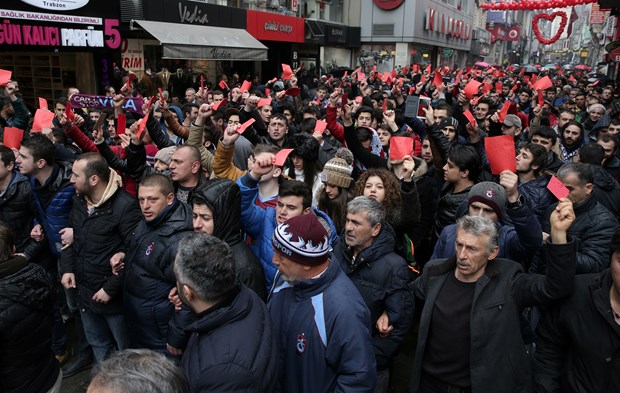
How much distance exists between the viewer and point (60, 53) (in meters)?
12.6

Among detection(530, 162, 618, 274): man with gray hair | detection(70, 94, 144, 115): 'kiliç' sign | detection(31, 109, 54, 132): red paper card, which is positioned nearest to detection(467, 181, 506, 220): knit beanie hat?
detection(530, 162, 618, 274): man with gray hair

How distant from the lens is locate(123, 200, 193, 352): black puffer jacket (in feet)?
10.4

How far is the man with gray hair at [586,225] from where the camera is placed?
10.6 ft

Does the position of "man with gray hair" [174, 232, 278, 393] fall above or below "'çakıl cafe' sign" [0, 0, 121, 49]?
below

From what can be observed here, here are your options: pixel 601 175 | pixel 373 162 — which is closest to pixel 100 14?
pixel 373 162

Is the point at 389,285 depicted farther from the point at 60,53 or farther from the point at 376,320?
the point at 60,53

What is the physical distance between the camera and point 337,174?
13.5 ft

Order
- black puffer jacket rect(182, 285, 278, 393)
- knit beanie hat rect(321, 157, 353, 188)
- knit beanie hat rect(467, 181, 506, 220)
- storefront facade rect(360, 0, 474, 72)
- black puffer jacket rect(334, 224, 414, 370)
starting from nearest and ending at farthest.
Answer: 1. black puffer jacket rect(182, 285, 278, 393)
2. black puffer jacket rect(334, 224, 414, 370)
3. knit beanie hat rect(467, 181, 506, 220)
4. knit beanie hat rect(321, 157, 353, 188)
5. storefront facade rect(360, 0, 474, 72)

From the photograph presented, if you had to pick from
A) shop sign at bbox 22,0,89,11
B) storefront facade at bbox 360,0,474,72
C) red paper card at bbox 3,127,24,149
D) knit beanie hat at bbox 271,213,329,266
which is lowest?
knit beanie hat at bbox 271,213,329,266

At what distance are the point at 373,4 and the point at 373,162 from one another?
3147cm

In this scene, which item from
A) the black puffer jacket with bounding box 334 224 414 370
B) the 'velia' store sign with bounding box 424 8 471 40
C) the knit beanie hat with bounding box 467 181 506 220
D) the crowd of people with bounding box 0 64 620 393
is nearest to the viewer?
the crowd of people with bounding box 0 64 620 393

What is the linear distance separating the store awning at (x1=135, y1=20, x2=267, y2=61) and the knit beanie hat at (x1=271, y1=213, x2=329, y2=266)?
39.7ft

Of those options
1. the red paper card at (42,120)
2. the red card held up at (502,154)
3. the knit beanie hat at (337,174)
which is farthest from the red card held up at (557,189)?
the red paper card at (42,120)

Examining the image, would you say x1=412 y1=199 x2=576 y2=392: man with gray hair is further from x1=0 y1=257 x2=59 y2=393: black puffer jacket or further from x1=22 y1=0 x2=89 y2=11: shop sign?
x1=22 y1=0 x2=89 y2=11: shop sign
